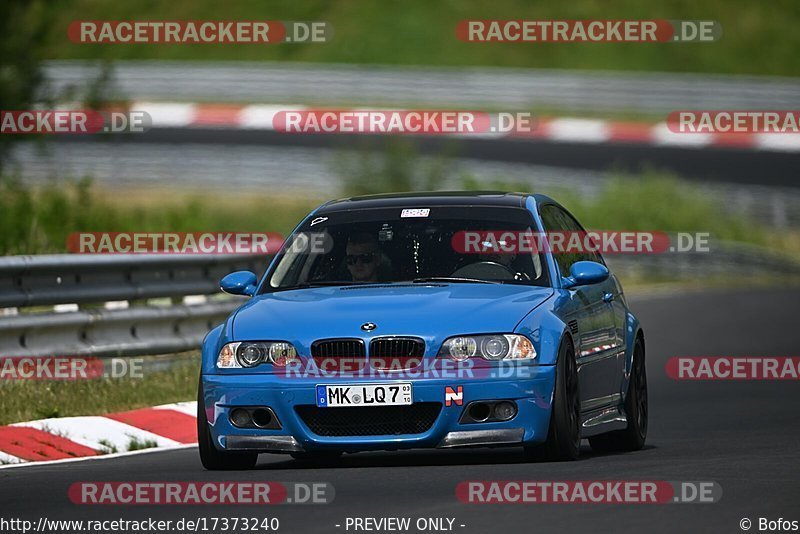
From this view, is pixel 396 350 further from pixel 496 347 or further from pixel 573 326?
pixel 573 326

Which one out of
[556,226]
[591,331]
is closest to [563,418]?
[591,331]

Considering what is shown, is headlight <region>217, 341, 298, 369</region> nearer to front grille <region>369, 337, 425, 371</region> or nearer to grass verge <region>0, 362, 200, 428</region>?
front grille <region>369, 337, 425, 371</region>

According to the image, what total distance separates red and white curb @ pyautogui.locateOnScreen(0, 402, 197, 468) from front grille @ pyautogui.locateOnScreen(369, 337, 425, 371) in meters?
2.59

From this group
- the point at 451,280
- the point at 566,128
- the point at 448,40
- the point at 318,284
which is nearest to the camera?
the point at 451,280

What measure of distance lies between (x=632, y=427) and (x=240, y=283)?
252cm

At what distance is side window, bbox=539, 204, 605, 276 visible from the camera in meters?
11.3

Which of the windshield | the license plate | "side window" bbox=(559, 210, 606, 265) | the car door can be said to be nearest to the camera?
the license plate

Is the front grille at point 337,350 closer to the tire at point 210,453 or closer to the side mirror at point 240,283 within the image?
the tire at point 210,453

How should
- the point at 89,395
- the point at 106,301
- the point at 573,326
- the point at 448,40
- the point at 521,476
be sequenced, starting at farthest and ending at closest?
1. the point at 448,40
2. the point at 106,301
3. the point at 89,395
4. the point at 573,326
5. the point at 521,476

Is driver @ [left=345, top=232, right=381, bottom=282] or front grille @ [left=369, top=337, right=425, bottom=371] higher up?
driver @ [left=345, top=232, right=381, bottom=282]

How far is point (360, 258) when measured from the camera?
11102mm

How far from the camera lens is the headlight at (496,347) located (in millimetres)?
10047

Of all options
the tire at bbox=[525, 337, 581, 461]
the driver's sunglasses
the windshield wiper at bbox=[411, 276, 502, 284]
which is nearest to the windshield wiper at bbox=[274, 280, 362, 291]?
the driver's sunglasses

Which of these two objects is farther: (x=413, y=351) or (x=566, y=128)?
(x=566, y=128)
